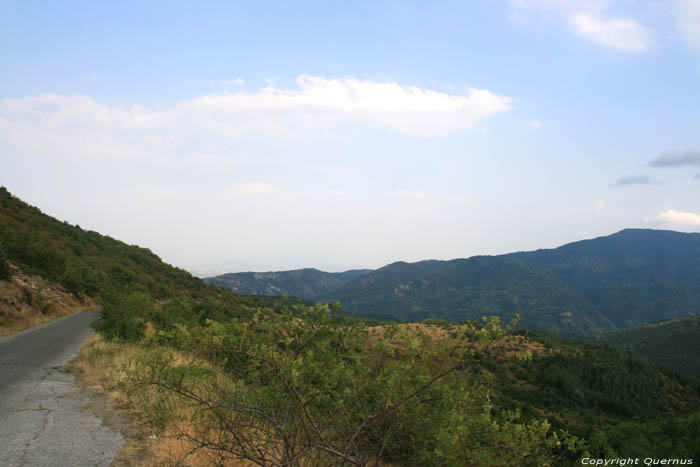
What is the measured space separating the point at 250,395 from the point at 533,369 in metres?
39.9

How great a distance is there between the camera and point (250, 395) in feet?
14.6

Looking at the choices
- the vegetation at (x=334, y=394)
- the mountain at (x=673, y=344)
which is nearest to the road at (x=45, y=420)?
the vegetation at (x=334, y=394)

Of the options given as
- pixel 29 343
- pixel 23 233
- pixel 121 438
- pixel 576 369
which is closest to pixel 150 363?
pixel 121 438

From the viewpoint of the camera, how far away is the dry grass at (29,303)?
50.6ft

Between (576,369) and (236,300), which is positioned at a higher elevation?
(236,300)

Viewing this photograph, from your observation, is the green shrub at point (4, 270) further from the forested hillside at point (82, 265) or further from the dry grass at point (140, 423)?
the dry grass at point (140, 423)

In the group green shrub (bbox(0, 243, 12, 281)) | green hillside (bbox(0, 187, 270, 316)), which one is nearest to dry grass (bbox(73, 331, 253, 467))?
green hillside (bbox(0, 187, 270, 316))

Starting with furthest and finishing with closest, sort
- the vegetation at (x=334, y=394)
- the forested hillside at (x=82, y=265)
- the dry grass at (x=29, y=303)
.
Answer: the forested hillside at (x=82, y=265) < the dry grass at (x=29, y=303) < the vegetation at (x=334, y=394)

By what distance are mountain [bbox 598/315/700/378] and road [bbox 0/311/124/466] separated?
90.7m

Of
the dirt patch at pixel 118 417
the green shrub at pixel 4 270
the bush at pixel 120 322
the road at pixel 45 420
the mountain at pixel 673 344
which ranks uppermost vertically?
the green shrub at pixel 4 270

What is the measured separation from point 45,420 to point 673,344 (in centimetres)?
10605

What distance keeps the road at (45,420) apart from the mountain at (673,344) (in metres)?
90.7

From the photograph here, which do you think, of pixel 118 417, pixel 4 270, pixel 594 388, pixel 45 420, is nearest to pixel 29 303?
pixel 4 270

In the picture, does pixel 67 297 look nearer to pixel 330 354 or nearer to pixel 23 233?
pixel 23 233
